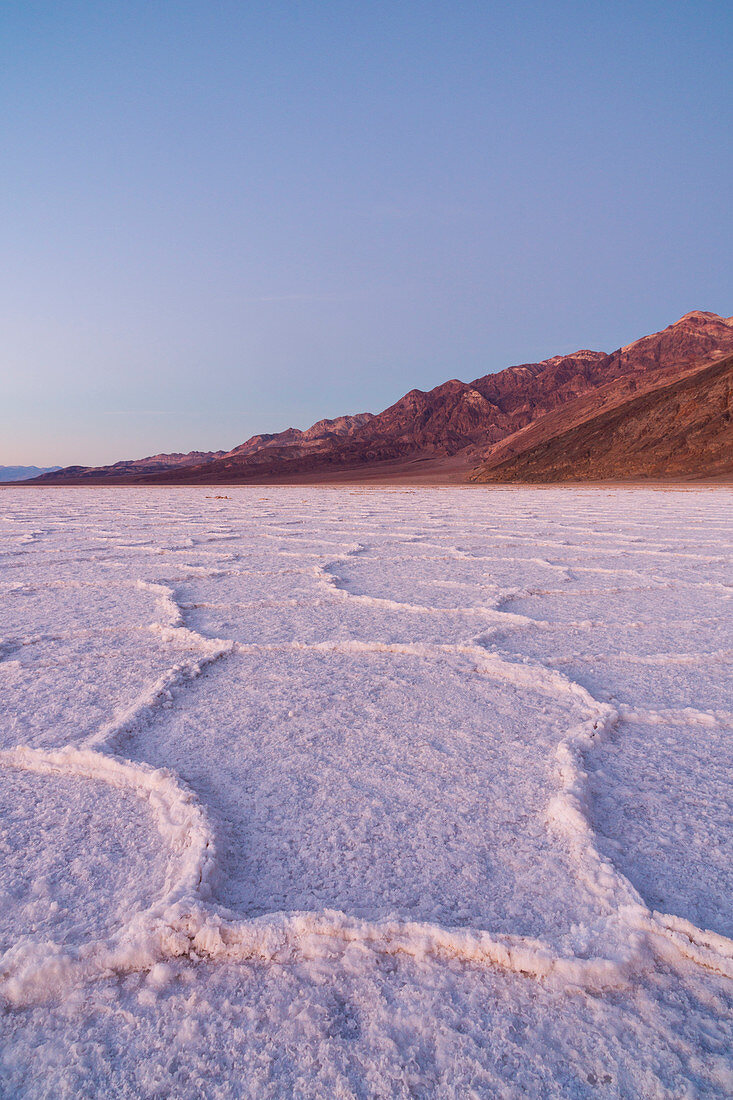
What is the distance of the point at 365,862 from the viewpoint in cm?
85

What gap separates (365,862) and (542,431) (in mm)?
48157

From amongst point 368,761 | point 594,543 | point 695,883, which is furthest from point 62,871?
point 594,543

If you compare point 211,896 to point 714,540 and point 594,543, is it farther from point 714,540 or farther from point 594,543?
point 714,540

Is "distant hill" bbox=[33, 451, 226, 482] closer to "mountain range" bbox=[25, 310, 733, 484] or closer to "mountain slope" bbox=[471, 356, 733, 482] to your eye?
"mountain range" bbox=[25, 310, 733, 484]

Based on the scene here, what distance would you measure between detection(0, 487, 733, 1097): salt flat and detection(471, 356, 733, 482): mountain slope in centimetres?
2726

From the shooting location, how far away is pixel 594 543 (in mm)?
4281

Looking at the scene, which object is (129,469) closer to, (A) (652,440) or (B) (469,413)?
(B) (469,413)

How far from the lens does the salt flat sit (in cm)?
58

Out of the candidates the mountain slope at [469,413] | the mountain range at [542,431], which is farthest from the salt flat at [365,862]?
the mountain slope at [469,413]

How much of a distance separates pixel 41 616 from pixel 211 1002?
191 centimetres

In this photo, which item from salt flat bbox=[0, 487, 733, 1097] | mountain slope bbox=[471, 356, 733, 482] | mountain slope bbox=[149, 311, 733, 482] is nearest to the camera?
salt flat bbox=[0, 487, 733, 1097]

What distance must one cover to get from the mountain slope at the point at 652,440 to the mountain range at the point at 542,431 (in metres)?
0.07

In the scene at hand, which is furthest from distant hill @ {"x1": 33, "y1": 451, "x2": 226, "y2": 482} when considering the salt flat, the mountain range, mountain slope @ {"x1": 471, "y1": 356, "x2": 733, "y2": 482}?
the salt flat

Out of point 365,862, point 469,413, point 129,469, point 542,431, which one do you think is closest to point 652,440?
point 542,431
